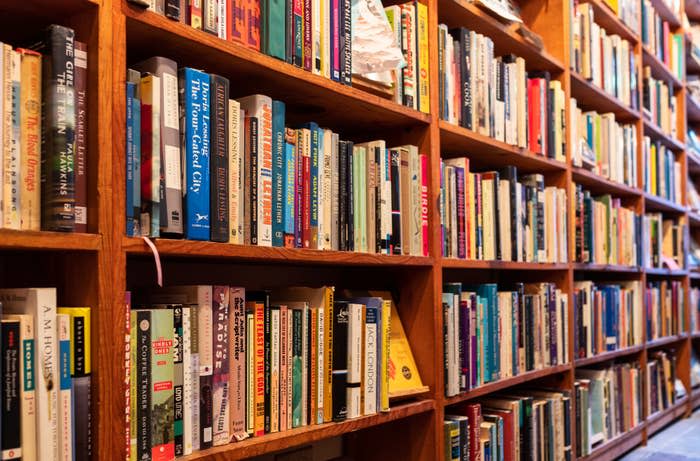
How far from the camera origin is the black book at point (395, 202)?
1608 millimetres

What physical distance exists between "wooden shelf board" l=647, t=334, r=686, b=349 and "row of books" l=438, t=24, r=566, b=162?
1.35m

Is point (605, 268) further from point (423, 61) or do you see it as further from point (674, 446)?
point (423, 61)

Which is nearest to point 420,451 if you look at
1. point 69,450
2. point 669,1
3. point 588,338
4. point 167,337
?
point 167,337

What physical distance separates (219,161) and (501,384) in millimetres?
1189

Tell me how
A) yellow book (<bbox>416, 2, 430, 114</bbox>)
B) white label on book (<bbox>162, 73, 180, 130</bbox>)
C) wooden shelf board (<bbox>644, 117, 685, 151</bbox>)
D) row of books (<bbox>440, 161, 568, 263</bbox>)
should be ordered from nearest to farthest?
white label on book (<bbox>162, 73, 180, 130</bbox>), yellow book (<bbox>416, 2, 430, 114</bbox>), row of books (<bbox>440, 161, 568, 263</bbox>), wooden shelf board (<bbox>644, 117, 685, 151</bbox>)

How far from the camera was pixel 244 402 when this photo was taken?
4.01 feet

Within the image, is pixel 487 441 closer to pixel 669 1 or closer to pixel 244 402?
pixel 244 402

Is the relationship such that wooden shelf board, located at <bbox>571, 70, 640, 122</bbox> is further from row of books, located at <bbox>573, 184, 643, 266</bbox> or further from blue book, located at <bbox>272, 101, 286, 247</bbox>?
blue book, located at <bbox>272, 101, 286, 247</bbox>

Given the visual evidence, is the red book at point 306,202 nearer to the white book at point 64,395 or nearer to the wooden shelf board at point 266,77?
the wooden shelf board at point 266,77

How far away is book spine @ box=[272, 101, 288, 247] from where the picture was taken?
129 cm

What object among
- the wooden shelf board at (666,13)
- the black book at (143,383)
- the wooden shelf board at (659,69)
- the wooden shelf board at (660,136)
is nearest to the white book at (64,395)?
the black book at (143,383)

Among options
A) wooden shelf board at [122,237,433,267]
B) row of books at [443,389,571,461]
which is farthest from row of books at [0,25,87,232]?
row of books at [443,389,571,461]

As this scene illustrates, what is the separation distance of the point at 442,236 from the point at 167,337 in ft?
2.93

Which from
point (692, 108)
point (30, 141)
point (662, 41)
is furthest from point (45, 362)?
point (692, 108)
